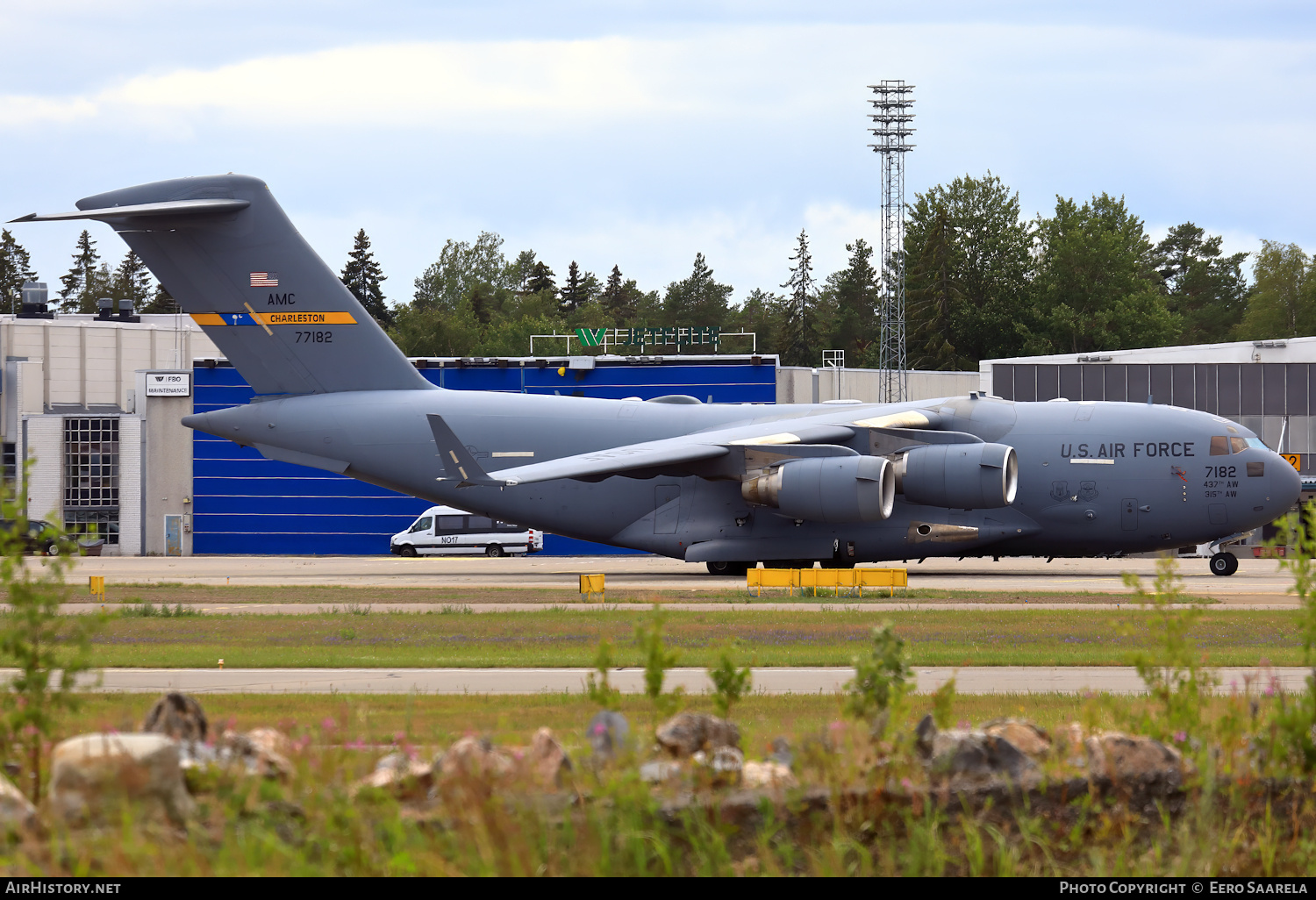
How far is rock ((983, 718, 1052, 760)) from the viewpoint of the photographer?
28.2 ft

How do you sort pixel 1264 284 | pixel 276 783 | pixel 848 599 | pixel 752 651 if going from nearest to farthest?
1. pixel 276 783
2. pixel 752 651
3. pixel 848 599
4. pixel 1264 284

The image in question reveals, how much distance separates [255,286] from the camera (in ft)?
109

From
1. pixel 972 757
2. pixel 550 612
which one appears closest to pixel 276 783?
pixel 972 757

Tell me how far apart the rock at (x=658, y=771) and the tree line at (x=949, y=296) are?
95432 mm

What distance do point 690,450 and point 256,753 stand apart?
22.5 m

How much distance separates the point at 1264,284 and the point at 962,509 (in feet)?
313

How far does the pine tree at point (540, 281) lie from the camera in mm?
140125

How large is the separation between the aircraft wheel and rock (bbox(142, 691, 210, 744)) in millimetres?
29679

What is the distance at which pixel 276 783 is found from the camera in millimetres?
7582

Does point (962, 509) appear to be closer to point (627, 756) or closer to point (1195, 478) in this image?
point (1195, 478)

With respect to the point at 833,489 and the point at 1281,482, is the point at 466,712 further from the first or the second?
the point at 1281,482

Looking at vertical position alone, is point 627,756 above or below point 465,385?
below

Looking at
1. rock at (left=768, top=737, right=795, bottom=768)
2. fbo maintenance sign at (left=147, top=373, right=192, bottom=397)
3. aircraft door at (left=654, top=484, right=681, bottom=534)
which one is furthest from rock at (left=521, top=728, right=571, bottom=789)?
fbo maintenance sign at (left=147, top=373, right=192, bottom=397)

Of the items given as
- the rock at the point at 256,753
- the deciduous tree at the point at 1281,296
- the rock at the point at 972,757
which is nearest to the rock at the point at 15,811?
the rock at the point at 256,753
